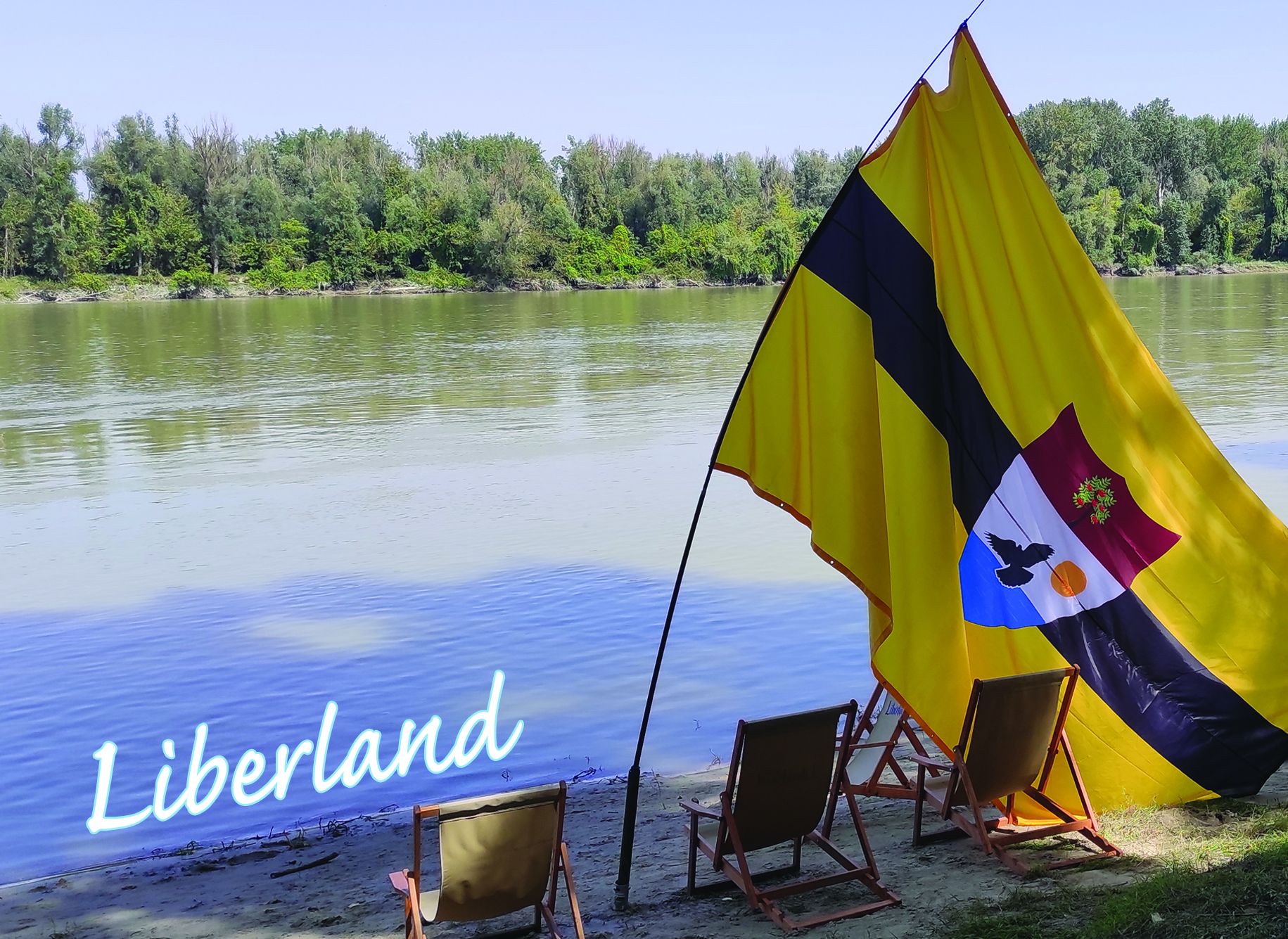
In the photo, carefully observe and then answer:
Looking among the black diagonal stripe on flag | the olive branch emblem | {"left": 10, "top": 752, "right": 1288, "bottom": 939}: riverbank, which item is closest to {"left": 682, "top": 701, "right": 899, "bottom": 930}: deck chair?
{"left": 10, "top": 752, "right": 1288, "bottom": 939}: riverbank

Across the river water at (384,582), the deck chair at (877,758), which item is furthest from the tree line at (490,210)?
the deck chair at (877,758)

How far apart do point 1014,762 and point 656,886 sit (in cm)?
153

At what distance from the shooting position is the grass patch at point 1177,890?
382 cm

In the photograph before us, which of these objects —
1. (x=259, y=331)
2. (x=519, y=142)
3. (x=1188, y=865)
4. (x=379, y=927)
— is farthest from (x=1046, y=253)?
(x=519, y=142)

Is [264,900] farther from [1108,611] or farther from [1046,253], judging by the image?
[1046,253]

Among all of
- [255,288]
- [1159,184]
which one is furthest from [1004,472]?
[1159,184]

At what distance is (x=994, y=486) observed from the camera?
5121 mm

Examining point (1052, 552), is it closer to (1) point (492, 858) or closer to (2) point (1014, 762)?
(2) point (1014, 762)

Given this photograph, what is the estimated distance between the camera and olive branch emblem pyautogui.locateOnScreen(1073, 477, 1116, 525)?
5.17 metres

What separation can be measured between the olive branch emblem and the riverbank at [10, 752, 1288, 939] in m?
1.27

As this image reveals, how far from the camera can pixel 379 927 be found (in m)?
4.88

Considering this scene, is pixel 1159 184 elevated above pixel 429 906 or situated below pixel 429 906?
above

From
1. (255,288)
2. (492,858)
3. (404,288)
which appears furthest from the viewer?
(404,288)

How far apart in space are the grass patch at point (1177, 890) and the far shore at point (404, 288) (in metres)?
80.5
